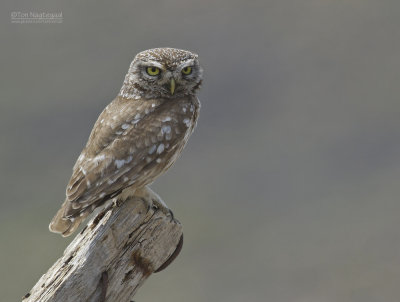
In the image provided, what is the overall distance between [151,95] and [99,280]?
2081 millimetres

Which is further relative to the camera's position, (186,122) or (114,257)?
(186,122)

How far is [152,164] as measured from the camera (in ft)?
18.4

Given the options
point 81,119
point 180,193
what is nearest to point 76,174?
point 180,193

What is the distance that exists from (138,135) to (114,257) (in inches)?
55.5

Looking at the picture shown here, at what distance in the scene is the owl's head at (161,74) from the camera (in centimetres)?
605

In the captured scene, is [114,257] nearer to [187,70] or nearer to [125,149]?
[125,149]

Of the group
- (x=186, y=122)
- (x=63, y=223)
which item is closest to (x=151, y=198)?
(x=63, y=223)

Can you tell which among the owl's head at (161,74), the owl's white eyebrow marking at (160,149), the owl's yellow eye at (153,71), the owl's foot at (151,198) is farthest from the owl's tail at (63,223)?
the owl's yellow eye at (153,71)

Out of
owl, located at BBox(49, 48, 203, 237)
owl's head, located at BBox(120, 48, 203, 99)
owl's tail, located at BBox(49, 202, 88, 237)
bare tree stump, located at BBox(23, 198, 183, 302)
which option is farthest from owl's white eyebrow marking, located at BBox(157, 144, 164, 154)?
bare tree stump, located at BBox(23, 198, 183, 302)

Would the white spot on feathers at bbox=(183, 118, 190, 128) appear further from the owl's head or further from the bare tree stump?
the bare tree stump

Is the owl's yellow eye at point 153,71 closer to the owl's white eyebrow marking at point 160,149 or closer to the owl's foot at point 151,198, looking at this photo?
the owl's white eyebrow marking at point 160,149

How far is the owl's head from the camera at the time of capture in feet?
19.9

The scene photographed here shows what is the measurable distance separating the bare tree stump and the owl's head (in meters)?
1.47

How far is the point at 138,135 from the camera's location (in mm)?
5590
